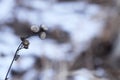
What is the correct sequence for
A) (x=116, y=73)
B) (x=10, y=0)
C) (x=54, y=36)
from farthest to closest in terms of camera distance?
(x=10, y=0) < (x=54, y=36) < (x=116, y=73)

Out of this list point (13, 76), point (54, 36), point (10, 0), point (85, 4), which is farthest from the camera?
point (85, 4)

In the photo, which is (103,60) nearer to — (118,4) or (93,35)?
(93,35)

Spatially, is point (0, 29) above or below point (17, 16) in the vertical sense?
below

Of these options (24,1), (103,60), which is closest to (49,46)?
(103,60)

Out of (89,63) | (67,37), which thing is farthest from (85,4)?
(89,63)

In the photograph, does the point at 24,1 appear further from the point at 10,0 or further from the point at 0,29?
the point at 0,29

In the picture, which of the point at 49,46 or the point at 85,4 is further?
the point at 85,4

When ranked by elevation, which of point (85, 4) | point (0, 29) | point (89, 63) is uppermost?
point (85, 4)
